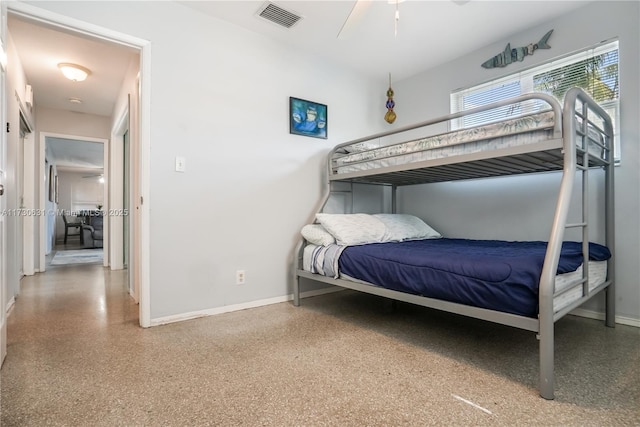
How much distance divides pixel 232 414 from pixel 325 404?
35cm

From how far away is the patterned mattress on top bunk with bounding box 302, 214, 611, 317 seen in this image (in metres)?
1.42

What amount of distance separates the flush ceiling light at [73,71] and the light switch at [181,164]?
200 cm

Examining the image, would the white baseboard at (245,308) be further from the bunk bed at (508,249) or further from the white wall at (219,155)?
the bunk bed at (508,249)

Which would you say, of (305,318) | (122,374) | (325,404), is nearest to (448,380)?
(325,404)

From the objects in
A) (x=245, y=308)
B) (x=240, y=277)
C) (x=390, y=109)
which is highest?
(x=390, y=109)

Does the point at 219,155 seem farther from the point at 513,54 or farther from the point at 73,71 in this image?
the point at 513,54

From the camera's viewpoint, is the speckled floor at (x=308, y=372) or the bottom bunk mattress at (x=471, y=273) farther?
the bottom bunk mattress at (x=471, y=273)

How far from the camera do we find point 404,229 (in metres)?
2.79

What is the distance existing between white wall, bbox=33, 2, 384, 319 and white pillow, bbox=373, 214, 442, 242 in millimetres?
762

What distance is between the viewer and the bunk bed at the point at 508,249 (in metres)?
1.38

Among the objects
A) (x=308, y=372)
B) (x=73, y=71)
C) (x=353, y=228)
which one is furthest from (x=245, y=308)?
(x=73, y=71)

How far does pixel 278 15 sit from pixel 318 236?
1.73m

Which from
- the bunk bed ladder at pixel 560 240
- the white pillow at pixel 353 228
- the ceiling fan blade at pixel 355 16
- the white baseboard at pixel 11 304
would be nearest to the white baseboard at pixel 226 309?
the white pillow at pixel 353 228

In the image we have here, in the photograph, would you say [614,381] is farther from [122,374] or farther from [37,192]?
[37,192]
